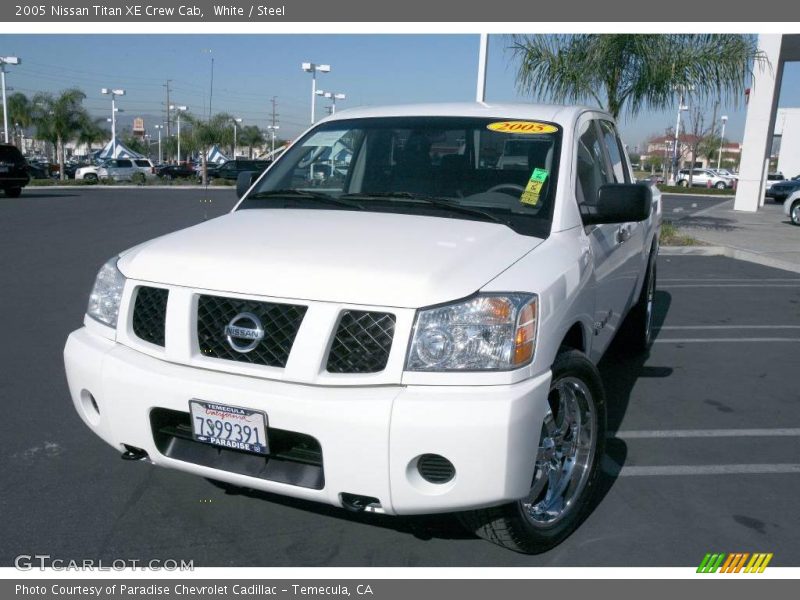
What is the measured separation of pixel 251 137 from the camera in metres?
82.1

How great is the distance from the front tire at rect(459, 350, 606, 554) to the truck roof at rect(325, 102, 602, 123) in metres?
1.58

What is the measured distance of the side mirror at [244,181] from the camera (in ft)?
15.2

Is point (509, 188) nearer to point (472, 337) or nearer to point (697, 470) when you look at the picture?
point (472, 337)

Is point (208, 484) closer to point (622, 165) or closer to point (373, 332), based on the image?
point (373, 332)

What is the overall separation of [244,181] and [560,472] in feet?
8.61

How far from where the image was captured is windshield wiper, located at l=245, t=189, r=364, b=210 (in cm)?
384

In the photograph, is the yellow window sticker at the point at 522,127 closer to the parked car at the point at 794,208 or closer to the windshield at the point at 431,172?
the windshield at the point at 431,172

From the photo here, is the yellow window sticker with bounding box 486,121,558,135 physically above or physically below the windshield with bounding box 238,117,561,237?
above

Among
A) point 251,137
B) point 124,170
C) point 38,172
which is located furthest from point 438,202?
point 251,137

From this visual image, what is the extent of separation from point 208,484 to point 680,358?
421 cm

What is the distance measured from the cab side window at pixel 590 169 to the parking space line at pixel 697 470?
4.53 ft

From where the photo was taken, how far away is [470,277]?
2.83 m

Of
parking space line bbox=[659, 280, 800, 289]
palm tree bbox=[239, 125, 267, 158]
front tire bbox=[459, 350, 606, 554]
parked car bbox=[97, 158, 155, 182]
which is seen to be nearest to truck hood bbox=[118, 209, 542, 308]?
front tire bbox=[459, 350, 606, 554]

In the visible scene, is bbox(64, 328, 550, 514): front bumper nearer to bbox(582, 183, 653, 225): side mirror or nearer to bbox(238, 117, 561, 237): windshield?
bbox(238, 117, 561, 237): windshield
